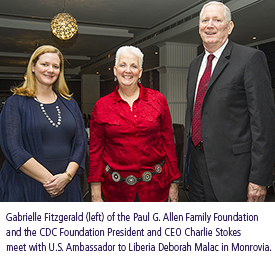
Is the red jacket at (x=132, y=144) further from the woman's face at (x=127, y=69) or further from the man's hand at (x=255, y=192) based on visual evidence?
the man's hand at (x=255, y=192)

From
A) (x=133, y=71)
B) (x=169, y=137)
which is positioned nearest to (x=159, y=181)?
(x=169, y=137)

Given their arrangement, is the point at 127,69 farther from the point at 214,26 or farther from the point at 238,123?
the point at 238,123

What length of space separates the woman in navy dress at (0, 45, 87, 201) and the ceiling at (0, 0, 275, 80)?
140 inches

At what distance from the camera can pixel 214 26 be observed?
1.55m

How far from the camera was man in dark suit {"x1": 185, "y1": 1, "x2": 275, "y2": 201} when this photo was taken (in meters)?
1.42

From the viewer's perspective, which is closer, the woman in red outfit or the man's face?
the man's face

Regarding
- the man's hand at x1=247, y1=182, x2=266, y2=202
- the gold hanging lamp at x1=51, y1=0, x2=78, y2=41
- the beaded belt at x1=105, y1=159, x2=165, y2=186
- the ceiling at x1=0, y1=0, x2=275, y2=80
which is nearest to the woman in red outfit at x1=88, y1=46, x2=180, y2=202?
the beaded belt at x1=105, y1=159, x2=165, y2=186

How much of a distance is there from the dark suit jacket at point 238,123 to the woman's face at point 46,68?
847 millimetres

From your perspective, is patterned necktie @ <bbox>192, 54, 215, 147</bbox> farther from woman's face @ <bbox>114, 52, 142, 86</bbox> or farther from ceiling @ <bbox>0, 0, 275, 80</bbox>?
ceiling @ <bbox>0, 0, 275, 80</bbox>

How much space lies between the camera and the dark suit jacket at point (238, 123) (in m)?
1.42

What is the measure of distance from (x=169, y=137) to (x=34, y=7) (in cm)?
484
